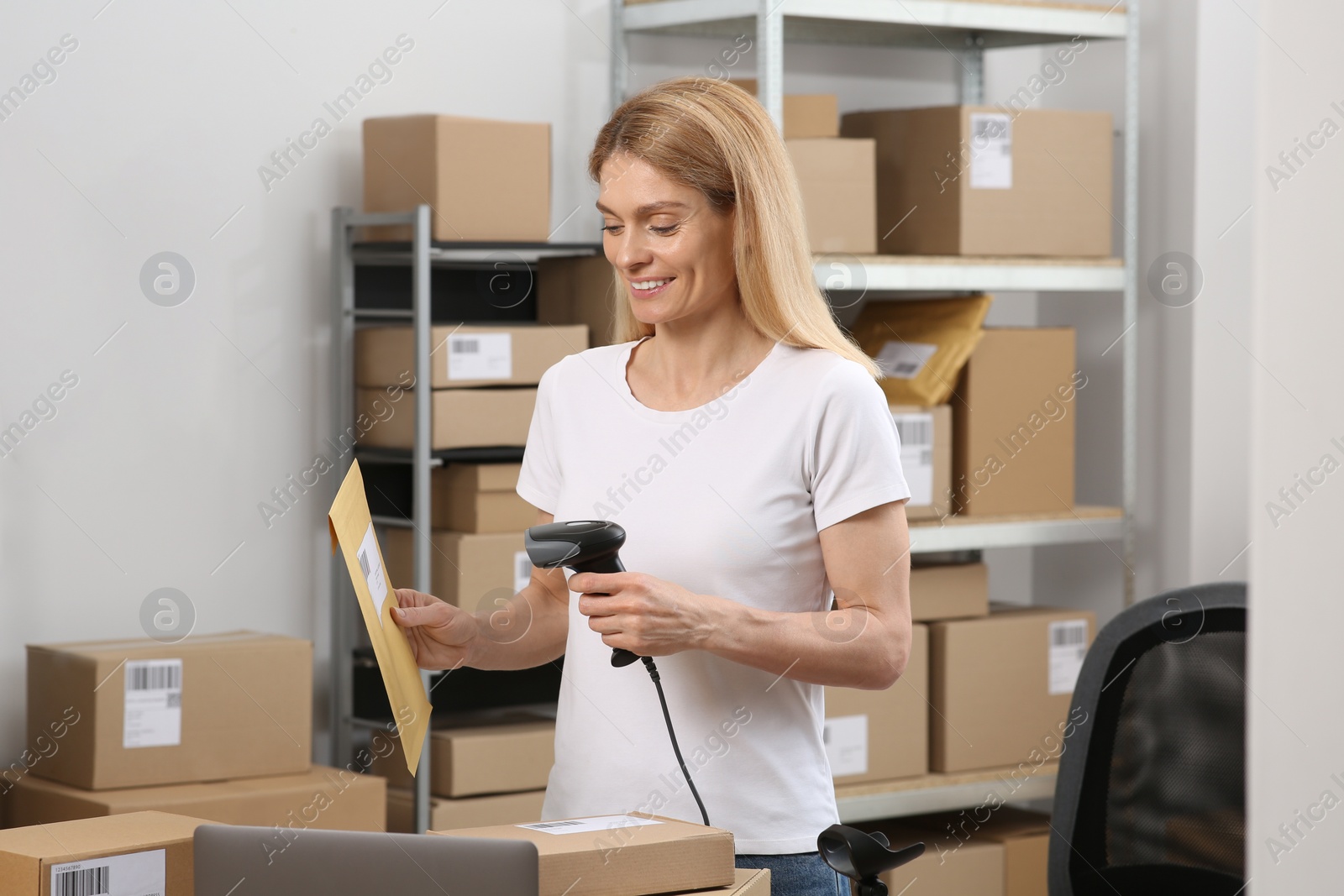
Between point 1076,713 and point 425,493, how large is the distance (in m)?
1.29

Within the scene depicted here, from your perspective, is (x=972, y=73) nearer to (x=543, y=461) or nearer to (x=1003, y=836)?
(x=1003, y=836)

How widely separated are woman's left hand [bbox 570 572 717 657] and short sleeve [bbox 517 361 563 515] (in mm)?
270

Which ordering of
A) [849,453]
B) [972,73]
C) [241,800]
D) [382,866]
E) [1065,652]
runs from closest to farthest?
[382,866]
[849,453]
[241,800]
[1065,652]
[972,73]

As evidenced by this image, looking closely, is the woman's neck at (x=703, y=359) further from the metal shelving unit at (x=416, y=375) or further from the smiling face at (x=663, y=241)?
the metal shelving unit at (x=416, y=375)

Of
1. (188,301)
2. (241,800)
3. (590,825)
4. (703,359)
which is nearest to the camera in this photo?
(590,825)

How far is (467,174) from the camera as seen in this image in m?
2.65

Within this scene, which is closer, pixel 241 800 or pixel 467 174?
pixel 241 800

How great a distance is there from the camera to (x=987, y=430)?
3.01 metres

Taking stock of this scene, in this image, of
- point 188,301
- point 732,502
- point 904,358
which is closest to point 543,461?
point 732,502

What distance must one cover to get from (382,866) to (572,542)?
0.40 m

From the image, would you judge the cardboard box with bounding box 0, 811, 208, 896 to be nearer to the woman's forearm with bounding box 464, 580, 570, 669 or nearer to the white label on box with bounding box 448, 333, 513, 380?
the woman's forearm with bounding box 464, 580, 570, 669

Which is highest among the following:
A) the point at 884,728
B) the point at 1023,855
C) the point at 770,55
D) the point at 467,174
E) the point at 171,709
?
the point at 770,55

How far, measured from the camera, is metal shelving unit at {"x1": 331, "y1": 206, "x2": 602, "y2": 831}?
2609 millimetres

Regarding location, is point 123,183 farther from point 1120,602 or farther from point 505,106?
point 1120,602
